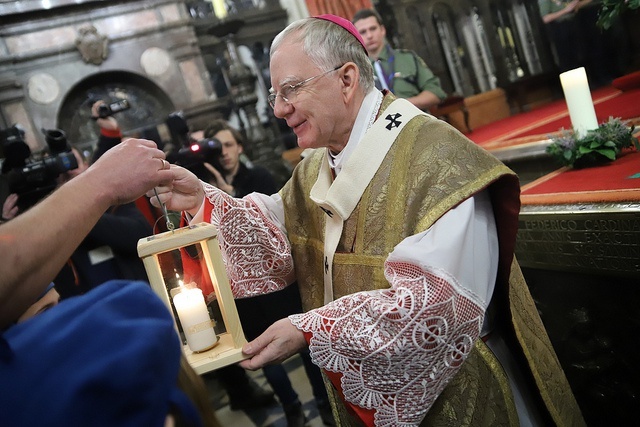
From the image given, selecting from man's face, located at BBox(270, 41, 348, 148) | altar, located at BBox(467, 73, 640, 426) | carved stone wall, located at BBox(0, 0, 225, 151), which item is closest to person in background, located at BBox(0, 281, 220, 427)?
man's face, located at BBox(270, 41, 348, 148)

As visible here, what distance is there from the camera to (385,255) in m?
1.64

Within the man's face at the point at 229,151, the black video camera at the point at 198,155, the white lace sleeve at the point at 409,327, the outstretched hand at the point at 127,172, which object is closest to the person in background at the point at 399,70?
the man's face at the point at 229,151

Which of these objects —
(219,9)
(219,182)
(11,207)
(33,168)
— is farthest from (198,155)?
(219,9)

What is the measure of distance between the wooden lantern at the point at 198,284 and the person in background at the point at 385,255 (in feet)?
0.32

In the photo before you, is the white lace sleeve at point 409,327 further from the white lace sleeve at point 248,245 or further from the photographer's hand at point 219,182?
the photographer's hand at point 219,182

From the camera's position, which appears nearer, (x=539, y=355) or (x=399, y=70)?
(x=539, y=355)

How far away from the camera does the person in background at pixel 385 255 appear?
1377mm

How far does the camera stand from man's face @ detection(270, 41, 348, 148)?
1.73m

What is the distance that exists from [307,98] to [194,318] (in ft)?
2.53

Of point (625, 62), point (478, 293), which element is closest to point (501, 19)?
point (625, 62)

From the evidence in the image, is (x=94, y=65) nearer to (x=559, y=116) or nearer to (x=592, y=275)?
(x=559, y=116)

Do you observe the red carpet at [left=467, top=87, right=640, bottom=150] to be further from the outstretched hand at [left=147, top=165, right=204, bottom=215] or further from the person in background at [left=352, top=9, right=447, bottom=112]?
the outstretched hand at [left=147, top=165, right=204, bottom=215]

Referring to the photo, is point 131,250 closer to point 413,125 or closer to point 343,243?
point 343,243

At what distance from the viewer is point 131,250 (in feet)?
9.25
